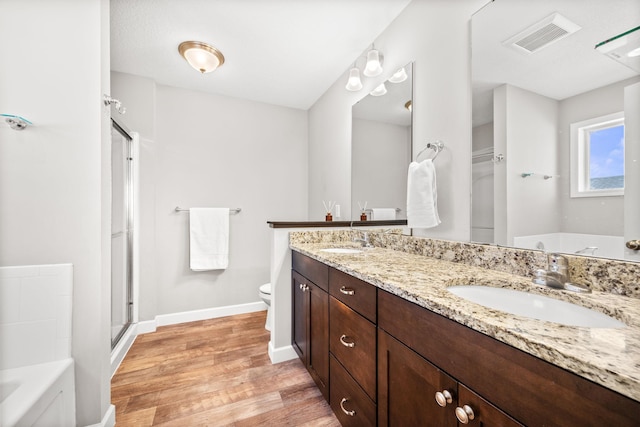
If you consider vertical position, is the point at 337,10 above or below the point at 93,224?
above

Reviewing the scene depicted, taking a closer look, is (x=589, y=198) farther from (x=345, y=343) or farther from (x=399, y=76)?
Result: (x=399, y=76)

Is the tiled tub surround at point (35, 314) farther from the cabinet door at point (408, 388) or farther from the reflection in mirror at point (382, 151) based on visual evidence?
the reflection in mirror at point (382, 151)

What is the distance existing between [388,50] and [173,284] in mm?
2795

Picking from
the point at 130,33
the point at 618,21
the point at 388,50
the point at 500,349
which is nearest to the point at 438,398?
the point at 500,349

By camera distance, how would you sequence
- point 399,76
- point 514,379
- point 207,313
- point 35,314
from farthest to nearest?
point 207,313 < point 399,76 < point 35,314 < point 514,379

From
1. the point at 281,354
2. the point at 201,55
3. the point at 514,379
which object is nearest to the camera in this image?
the point at 514,379

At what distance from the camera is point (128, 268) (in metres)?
2.21

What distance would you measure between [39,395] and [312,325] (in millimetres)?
1141

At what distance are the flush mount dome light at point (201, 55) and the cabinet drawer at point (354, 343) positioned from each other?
2031 millimetres

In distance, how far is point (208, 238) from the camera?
2576 mm

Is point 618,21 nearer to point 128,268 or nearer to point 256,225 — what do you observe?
point 256,225

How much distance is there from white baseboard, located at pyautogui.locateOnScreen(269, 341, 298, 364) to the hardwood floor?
0.04 m

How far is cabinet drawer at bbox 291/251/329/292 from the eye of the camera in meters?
1.31

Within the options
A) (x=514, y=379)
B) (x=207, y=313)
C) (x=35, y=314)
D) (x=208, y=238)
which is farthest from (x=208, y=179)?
(x=514, y=379)
